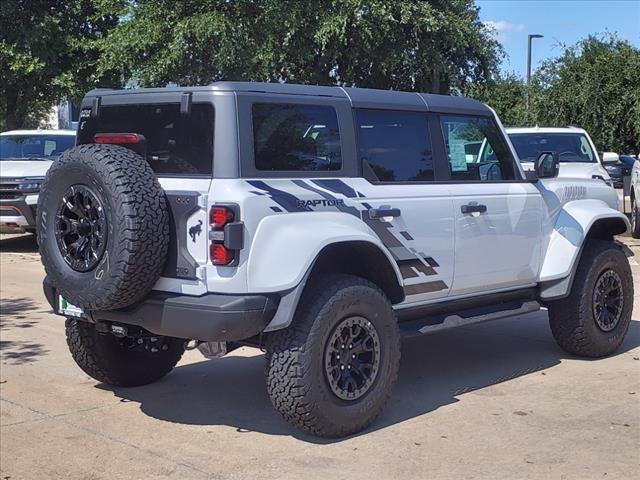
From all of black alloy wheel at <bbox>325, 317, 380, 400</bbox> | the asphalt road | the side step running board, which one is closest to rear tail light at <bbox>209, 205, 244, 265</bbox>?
black alloy wheel at <bbox>325, 317, 380, 400</bbox>

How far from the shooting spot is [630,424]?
5.44 meters

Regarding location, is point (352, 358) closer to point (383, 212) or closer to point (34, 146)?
point (383, 212)

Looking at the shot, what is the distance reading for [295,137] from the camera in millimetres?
5258

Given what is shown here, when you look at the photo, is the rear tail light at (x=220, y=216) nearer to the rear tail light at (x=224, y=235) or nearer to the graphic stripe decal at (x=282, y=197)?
the rear tail light at (x=224, y=235)

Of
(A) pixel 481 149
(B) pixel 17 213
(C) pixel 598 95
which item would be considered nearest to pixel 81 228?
(A) pixel 481 149

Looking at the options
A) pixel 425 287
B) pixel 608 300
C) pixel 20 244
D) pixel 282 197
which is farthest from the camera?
pixel 20 244

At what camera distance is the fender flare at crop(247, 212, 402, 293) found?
4.77m

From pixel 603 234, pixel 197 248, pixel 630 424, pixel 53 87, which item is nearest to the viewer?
pixel 197 248

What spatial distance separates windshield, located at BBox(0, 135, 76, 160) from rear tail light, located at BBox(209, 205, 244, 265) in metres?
10.2

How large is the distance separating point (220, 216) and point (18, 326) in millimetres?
4502

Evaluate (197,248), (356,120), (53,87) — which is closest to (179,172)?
(197,248)

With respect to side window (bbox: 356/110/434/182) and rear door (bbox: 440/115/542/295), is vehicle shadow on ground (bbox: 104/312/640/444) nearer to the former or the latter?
rear door (bbox: 440/115/542/295)

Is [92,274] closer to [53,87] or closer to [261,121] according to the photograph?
[261,121]

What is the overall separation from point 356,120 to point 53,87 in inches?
506
